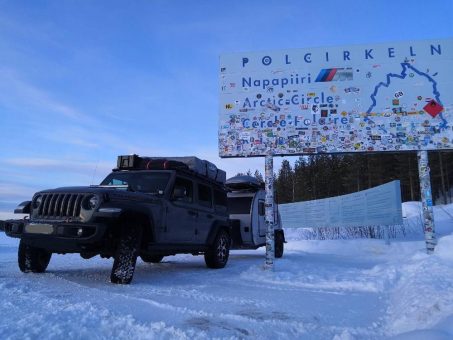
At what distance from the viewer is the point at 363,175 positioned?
54.0 m

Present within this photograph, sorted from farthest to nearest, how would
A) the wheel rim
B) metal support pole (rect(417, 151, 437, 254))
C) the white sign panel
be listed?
the white sign panel, metal support pole (rect(417, 151, 437, 254)), the wheel rim

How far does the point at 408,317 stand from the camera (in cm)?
455

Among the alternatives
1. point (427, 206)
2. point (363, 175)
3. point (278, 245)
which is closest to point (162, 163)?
point (278, 245)

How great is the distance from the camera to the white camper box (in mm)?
12781

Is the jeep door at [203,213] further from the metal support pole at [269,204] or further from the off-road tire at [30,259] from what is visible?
the off-road tire at [30,259]

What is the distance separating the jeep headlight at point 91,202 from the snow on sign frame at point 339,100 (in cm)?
465

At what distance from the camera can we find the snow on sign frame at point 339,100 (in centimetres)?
1033

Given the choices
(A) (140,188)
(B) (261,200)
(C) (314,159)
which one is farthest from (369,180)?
(A) (140,188)

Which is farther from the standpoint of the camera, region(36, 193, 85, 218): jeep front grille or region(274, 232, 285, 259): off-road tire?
region(274, 232, 285, 259): off-road tire

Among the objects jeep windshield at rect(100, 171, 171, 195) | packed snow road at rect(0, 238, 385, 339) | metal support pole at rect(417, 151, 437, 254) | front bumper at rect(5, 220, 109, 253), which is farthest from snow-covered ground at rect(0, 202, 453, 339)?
metal support pole at rect(417, 151, 437, 254)

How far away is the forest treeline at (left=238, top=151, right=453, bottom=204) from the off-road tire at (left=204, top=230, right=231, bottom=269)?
30.8 metres

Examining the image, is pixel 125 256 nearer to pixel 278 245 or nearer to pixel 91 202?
pixel 91 202

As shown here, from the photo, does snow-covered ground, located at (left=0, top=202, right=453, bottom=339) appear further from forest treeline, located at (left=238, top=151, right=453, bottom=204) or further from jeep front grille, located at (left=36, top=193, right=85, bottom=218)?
forest treeline, located at (left=238, top=151, right=453, bottom=204)

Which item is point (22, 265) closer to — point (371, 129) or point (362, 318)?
point (362, 318)
